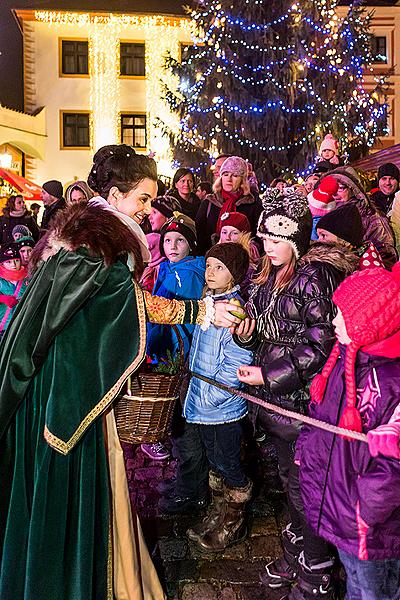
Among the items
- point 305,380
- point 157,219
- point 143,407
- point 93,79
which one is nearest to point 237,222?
point 157,219

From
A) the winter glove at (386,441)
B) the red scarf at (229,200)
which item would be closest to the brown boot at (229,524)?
the winter glove at (386,441)

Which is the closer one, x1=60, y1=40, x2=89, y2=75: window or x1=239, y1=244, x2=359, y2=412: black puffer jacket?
x1=239, y1=244, x2=359, y2=412: black puffer jacket

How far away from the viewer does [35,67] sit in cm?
3133

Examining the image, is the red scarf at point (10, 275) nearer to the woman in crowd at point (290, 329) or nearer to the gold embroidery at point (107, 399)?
the woman in crowd at point (290, 329)

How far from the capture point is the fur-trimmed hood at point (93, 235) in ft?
10.00

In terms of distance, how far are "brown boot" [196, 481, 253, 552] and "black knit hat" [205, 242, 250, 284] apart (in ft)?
4.90

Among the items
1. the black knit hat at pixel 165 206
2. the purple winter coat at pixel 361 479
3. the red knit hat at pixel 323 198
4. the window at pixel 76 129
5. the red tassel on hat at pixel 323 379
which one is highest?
the window at pixel 76 129

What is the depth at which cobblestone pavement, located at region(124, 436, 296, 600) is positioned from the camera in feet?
12.4

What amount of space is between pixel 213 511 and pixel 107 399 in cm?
187

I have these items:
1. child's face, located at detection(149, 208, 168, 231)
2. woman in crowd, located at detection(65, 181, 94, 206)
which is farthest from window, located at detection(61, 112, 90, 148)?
child's face, located at detection(149, 208, 168, 231)

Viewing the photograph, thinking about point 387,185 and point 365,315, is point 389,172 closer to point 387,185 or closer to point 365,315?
point 387,185

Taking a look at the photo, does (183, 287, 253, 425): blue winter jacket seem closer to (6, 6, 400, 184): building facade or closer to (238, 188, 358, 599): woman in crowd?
(238, 188, 358, 599): woman in crowd

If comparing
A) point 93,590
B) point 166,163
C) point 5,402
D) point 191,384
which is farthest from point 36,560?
point 166,163

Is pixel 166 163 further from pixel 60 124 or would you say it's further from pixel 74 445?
pixel 74 445
